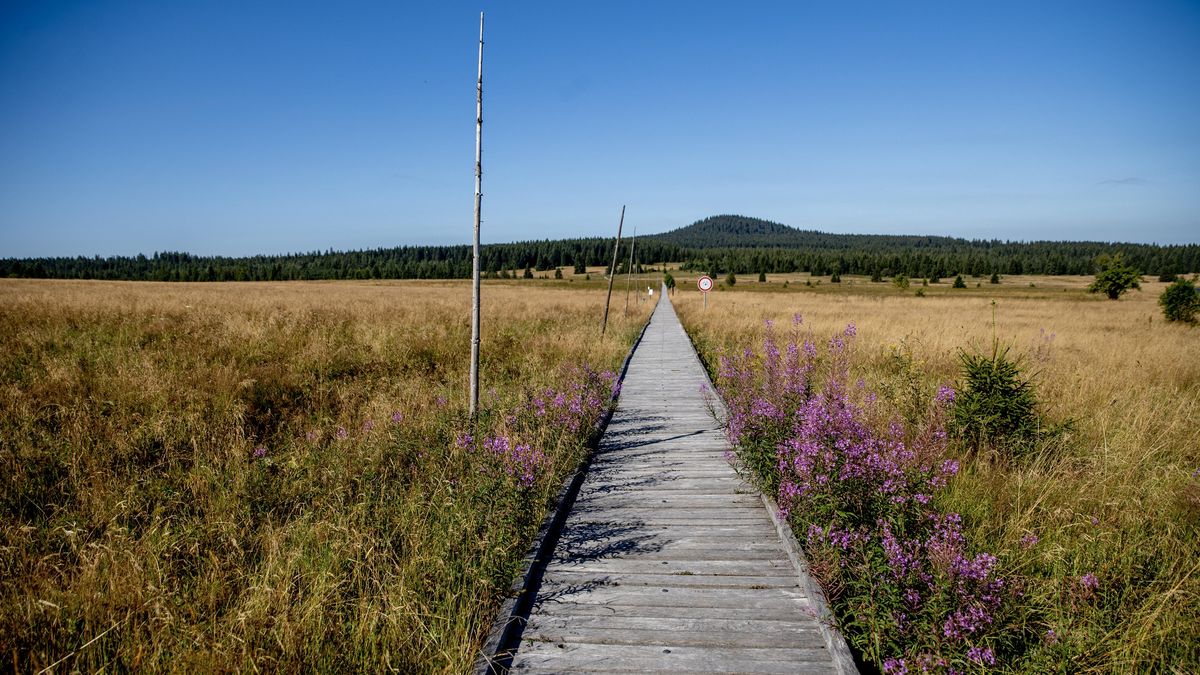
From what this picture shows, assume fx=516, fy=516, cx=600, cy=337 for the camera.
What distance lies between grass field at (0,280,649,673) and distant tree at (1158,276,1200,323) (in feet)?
95.5

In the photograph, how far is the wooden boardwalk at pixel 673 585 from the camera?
2.75 meters

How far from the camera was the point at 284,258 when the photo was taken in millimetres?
148625

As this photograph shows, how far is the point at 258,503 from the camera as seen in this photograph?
466 centimetres

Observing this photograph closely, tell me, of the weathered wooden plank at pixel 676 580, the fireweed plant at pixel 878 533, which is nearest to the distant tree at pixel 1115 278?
the fireweed plant at pixel 878 533

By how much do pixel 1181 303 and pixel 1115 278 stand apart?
102ft

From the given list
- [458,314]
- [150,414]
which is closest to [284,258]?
[458,314]

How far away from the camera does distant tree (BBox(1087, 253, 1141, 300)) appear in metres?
45.4

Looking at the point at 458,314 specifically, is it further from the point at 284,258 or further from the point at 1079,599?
the point at 284,258

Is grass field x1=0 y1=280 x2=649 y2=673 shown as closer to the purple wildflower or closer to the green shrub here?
the purple wildflower

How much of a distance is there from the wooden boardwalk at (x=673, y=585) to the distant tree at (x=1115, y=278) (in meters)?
60.3

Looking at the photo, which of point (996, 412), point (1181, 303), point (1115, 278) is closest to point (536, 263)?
point (1115, 278)

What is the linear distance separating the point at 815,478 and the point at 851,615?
0.97 metres

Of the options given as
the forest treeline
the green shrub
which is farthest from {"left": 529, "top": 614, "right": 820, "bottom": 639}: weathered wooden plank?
the forest treeline

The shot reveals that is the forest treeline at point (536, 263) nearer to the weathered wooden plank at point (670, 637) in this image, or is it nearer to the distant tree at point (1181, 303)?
the distant tree at point (1181, 303)
